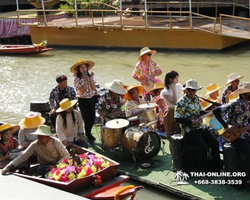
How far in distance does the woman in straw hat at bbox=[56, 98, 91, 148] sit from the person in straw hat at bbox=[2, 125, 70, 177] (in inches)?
22.3

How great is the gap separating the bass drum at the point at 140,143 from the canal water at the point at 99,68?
5546 mm

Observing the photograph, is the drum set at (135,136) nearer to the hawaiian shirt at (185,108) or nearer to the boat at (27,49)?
the hawaiian shirt at (185,108)

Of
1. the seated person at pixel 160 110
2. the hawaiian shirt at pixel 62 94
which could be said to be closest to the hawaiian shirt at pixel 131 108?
the seated person at pixel 160 110

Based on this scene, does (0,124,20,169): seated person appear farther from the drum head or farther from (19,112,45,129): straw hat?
the drum head

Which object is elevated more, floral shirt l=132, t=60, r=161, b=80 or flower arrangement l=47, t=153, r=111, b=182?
floral shirt l=132, t=60, r=161, b=80

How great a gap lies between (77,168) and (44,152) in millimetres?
719

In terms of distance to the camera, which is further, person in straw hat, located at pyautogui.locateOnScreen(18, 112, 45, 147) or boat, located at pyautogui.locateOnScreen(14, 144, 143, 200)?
person in straw hat, located at pyautogui.locateOnScreen(18, 112, 45, 147)

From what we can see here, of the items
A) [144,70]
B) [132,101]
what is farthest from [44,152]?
[144,70]

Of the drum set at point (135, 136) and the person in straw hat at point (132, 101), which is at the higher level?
the person in straw hat at point (132, 101)

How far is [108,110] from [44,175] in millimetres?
2055

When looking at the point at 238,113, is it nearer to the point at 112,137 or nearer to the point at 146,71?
the point at 112,137

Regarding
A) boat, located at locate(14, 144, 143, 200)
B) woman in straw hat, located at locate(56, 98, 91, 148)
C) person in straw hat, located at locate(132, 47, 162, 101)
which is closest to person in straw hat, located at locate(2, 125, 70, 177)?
boat, located at locate(14, 144, 143, 200)

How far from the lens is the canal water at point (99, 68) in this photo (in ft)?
49.9

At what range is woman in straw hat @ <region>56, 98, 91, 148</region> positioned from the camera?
804cm
